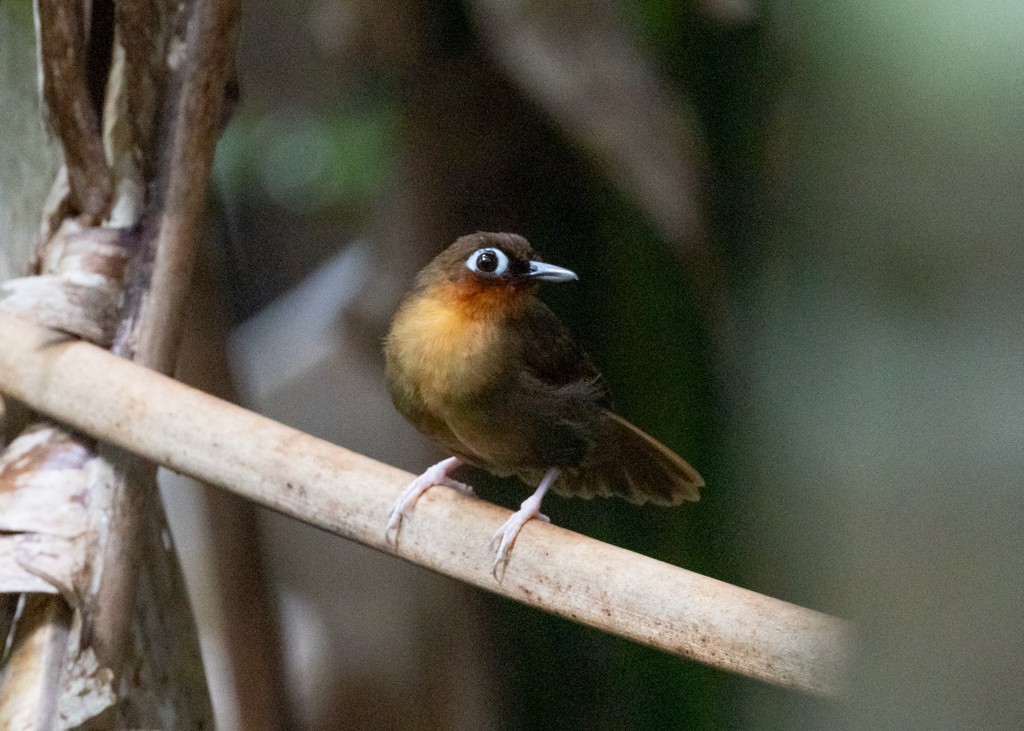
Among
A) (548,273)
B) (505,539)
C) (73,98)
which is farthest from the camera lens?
(73,98)

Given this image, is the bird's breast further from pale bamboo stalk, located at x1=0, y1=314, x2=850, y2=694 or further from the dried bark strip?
the dried bark strip

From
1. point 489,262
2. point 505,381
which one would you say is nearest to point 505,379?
point 505,381

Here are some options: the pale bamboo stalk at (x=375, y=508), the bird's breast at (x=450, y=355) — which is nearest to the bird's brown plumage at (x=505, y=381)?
the bird's breast at (x=450, y=355)

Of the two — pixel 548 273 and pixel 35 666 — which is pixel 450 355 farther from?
pixel 35 666

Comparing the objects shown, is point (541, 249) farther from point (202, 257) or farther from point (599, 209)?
point (202, 257)

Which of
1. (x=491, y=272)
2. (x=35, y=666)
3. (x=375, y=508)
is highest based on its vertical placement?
(x=491, y=272)

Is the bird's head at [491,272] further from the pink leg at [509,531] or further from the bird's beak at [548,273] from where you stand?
the pink leg at [509,531]

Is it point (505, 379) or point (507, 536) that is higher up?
point (505, 379)
